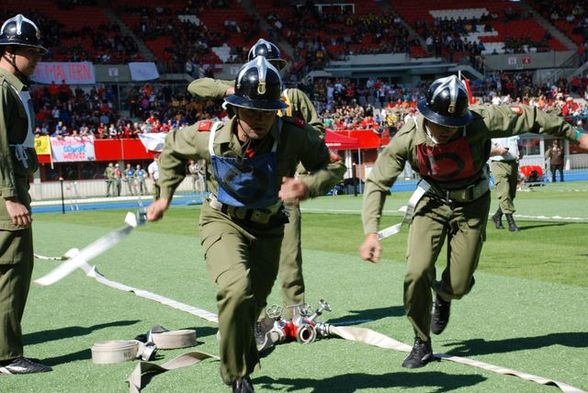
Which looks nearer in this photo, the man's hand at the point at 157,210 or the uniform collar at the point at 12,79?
the man's hand at the point at 157,210

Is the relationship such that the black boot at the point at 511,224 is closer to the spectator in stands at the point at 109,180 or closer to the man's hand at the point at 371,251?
the man's hand at the point at 371,251

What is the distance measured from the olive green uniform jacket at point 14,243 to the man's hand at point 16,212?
0.05 meters

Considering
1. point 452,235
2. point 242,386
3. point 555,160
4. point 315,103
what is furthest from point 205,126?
point 315,103

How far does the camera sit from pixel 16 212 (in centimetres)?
588

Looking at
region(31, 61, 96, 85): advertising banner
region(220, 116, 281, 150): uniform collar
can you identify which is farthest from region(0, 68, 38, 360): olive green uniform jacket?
region(31, 61, 96, 85): advertising banner

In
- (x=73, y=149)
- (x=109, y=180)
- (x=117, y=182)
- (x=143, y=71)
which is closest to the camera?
(x=73, y=149)

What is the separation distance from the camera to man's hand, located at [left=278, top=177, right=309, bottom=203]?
4.80 m

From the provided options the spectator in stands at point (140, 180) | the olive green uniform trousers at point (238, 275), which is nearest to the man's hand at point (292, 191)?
the olive green uniform trousers at point (238, 275)

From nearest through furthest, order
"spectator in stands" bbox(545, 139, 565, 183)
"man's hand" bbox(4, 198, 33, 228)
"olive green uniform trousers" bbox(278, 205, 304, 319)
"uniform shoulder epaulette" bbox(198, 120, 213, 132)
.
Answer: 1. "uniform shoulder epaulette" bbox(198, 120, 213, 132)
2. "man's hand" bbox(4, 198, 33, 228)
3. "olive green uniform trousers" bbox(278, 205, 304, 319)
4. "spectator in stands" bbox(545, 139, 565, 183)

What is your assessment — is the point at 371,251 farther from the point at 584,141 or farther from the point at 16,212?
the point at 16,212

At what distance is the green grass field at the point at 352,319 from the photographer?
215 inches

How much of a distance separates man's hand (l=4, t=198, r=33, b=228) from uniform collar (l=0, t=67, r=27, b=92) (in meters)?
0.81

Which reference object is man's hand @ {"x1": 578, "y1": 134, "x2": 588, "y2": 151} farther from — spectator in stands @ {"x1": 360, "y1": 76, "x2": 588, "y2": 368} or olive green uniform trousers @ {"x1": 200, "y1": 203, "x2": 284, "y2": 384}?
olive green uniform trousers @ {"x1": 200, "y1": 203, "x2": 284, "y2": 384}

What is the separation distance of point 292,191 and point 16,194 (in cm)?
218
